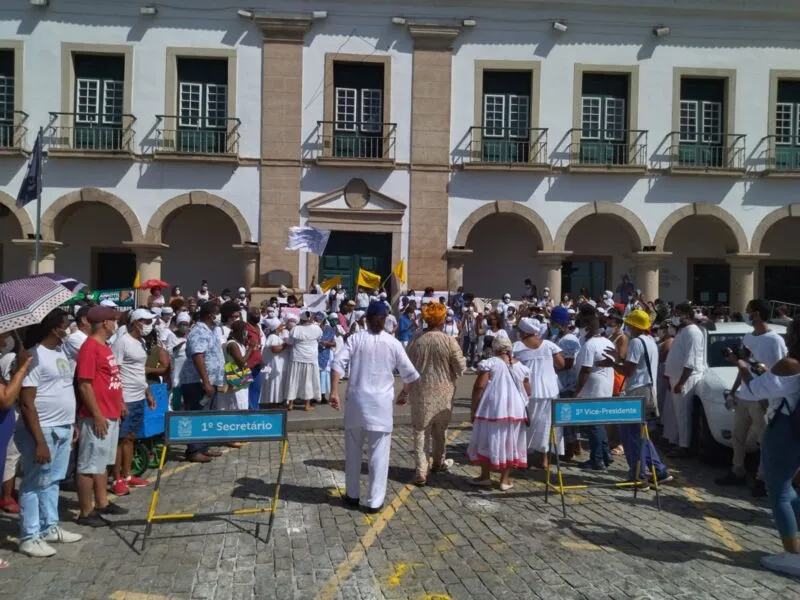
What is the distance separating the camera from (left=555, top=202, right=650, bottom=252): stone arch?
20.4 meters

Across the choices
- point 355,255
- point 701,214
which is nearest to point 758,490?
point 355,255

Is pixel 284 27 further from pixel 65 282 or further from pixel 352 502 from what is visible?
pixel 352 502

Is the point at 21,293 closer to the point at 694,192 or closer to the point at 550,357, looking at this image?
the point at 550,357

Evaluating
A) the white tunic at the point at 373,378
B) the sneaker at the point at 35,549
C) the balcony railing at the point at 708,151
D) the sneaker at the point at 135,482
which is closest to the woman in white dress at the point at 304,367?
the sneaker at the point at 135,482

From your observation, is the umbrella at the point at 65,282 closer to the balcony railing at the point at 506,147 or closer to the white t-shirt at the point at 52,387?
the white t-shirt at the point at 52,387

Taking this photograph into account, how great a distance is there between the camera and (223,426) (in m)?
5.49

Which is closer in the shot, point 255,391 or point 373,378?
point 373,378

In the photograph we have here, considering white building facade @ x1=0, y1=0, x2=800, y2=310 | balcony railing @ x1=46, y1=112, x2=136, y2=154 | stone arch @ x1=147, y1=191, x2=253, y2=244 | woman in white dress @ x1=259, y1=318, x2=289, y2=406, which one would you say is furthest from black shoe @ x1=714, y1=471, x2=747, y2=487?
balcony railing @ x1=46, y1=112, x2=136, y2=154

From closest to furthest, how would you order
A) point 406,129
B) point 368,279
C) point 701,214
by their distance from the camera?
point 368,279 < point 406,129 < point 701,214

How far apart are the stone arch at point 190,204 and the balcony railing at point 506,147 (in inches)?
256

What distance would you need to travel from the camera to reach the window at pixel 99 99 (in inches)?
763

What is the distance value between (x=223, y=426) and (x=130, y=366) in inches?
65.0

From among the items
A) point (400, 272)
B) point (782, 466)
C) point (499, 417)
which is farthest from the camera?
point (400, 272)

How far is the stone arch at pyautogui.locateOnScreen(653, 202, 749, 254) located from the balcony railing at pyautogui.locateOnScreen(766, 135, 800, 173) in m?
1.83
